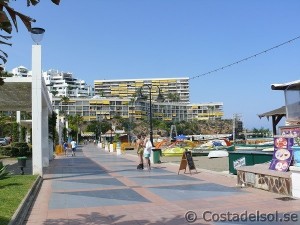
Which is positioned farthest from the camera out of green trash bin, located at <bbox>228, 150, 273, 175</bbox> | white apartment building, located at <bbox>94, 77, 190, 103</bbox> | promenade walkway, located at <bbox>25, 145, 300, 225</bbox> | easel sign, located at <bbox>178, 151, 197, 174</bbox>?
white apartment building, located at <bbox>94, 77, 190, 103</bbox>

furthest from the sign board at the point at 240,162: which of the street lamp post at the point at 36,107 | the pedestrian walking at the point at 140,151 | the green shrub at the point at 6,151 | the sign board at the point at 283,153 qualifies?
the green shrub at the point at 6,151

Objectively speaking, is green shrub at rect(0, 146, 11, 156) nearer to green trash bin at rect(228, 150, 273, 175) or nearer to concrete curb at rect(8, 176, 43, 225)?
concrete curb at rect(8, 176, 43, 225)

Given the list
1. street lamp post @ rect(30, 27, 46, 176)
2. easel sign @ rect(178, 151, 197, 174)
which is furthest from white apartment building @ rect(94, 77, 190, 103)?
street lamp post @ rect(30, 27, 46, 176)

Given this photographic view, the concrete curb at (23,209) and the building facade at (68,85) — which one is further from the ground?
the building facade at (68,85)

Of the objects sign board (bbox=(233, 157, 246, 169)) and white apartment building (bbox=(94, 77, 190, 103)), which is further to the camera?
white apartment building (bbox=(94, 77, 190, 103))

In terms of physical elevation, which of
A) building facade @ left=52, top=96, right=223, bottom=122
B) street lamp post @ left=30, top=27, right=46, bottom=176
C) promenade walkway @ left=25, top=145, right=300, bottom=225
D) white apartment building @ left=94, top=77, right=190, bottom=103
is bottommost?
promenade walkway @ left=25, top=145, right=300, bottom=225

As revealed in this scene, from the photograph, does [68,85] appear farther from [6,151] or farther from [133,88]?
[6,151]

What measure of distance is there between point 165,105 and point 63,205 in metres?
157

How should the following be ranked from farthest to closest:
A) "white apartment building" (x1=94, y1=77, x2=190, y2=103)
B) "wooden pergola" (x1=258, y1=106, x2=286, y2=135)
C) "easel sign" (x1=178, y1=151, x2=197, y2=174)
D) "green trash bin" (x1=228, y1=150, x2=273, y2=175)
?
"white apartment building" (x1=94, y1=77, x2=190, y2=103), "wooden pergola" (x1=258, y1=106, x2=286, y2=135), "easel sign" (x1=178, y1=151, x2=197, y2=174), "green trash bin" (x1=228, y1=150, x2=273, y2=175)

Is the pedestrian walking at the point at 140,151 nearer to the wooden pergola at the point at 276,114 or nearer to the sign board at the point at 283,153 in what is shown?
A: the sign board at the point at 283,153

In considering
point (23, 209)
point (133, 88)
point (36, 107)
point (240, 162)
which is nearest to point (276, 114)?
point (240, 162)

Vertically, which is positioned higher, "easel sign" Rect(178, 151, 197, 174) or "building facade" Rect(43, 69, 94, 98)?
"building facade" Rect(43, 69, 94, 98)

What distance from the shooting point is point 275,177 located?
A: 1014 centimetres

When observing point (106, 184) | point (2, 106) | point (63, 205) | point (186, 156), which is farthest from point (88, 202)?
point (2, 106)
